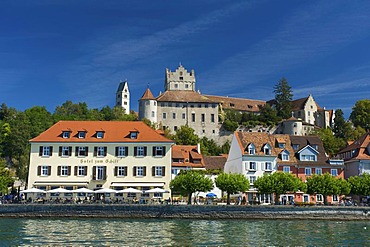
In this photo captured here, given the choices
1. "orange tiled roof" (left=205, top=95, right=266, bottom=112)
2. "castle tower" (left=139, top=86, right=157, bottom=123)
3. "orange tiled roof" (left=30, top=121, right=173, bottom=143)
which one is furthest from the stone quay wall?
Result: "orange tiled roof" (left=205, top=95, right=266, bottom=112)

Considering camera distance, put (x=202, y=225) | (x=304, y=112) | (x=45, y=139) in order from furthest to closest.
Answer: (x=304, y=112)
(x=45, y=139)
(x=202, y=225)

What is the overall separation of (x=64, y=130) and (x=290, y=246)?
134 feet

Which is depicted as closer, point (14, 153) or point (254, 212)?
point (254, 212)

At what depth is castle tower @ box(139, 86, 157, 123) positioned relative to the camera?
120 metres

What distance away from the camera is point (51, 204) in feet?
170

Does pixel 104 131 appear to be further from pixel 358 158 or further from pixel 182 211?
pixel 358 158

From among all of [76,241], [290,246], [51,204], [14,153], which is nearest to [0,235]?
[76,241]

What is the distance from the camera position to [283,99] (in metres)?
134

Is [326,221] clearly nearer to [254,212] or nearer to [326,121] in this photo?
[254,212]

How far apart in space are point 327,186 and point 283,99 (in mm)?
79045

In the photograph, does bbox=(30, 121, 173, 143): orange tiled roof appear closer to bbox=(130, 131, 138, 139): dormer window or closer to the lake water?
bbox=(130, 131, 138, 139): dormer window

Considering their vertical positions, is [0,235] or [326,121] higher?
[326,121]

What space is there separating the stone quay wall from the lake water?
191 inches

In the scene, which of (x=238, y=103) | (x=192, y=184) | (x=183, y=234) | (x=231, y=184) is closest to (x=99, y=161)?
(x=192, y=184)
